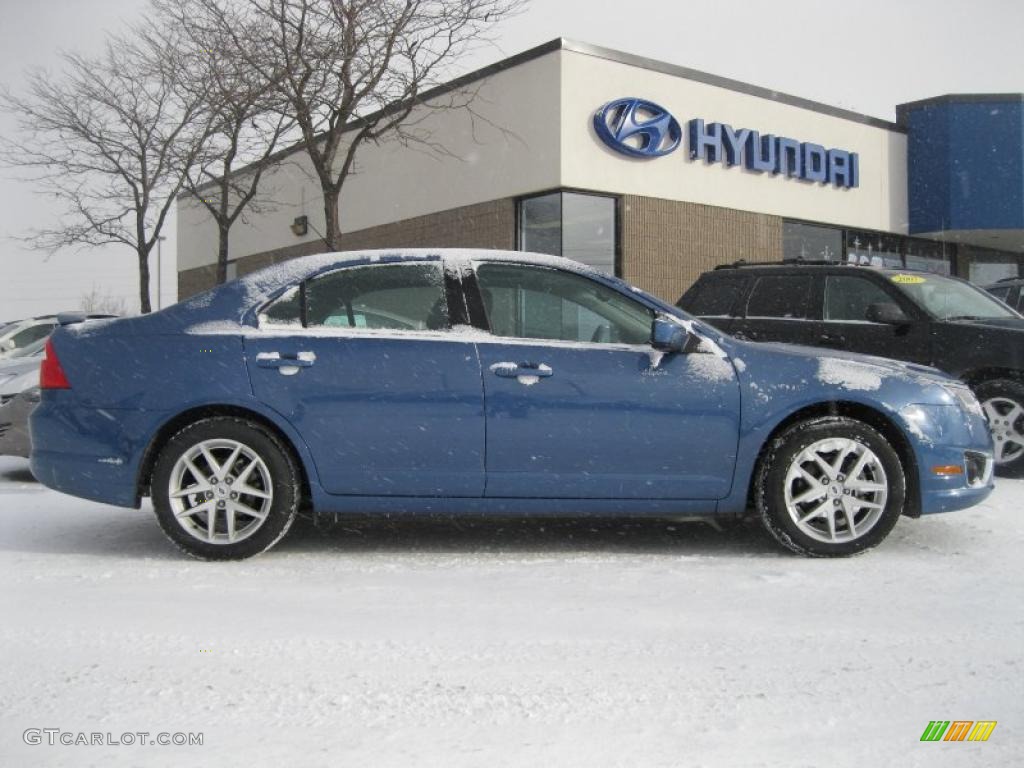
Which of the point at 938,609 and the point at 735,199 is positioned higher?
the point at 735,199

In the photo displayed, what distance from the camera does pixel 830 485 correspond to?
15.0ft

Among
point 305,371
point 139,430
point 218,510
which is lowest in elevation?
point 218,510

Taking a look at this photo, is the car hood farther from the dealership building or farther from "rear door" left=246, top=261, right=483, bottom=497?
the dealership building

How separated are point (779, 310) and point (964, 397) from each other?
10.5ft

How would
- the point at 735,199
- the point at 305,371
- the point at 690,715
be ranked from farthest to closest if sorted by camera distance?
the point at 735,199 < the point at 305,371 < the point at 690,715

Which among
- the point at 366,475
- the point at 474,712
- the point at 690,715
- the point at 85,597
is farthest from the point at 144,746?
the point at 366,475

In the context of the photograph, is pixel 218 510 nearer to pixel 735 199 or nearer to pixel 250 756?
pixel 250 756

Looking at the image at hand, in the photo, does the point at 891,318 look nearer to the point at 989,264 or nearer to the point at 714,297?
the point at 714,297

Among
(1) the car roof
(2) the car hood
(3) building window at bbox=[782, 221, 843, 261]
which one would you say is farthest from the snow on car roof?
(3) building window at bbox=[782, 221, 843, 261]

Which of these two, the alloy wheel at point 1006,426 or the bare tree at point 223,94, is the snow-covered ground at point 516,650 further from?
the bare tree at point 223,94

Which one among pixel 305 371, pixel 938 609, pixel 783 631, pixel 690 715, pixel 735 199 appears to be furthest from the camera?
pixel 735 199

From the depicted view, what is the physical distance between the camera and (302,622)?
361cm

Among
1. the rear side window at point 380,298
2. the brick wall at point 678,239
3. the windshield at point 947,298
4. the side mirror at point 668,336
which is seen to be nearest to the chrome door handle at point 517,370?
the rear side window at point 380,298

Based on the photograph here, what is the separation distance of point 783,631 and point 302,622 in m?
1.79
